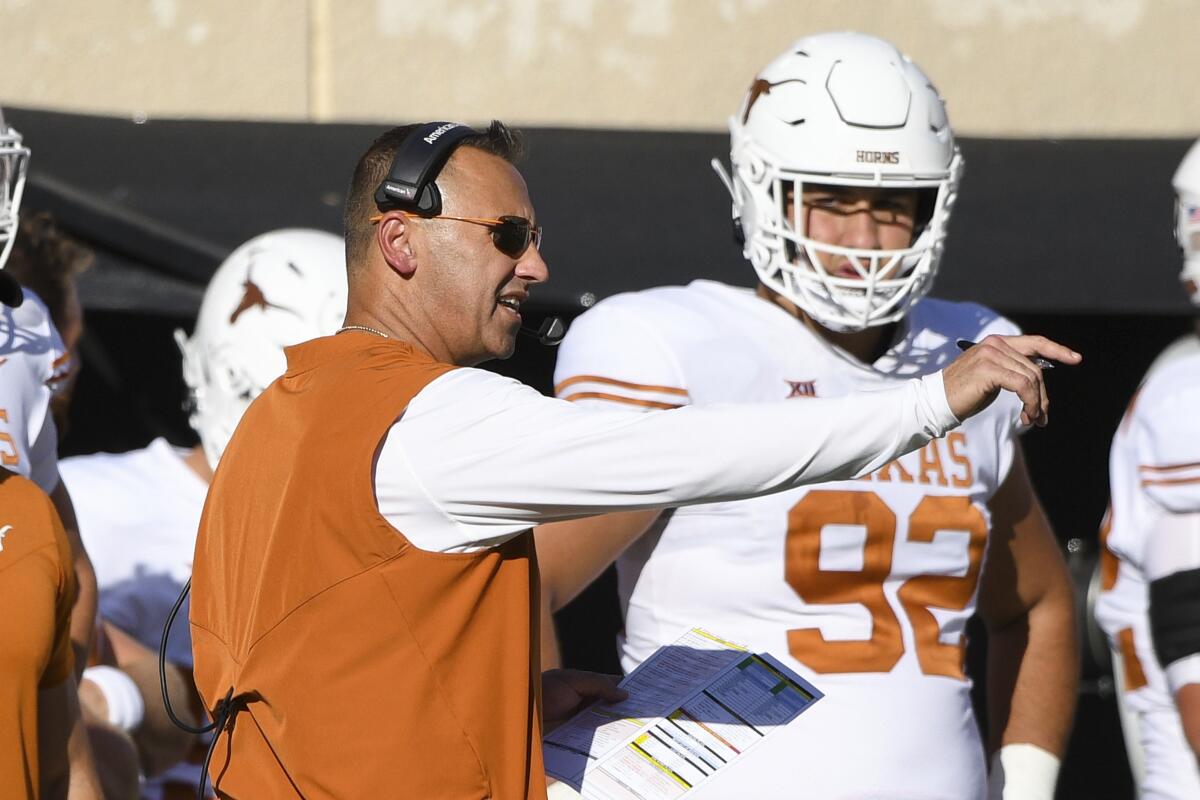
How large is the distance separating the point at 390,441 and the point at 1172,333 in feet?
11.2

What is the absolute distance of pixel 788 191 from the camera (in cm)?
290

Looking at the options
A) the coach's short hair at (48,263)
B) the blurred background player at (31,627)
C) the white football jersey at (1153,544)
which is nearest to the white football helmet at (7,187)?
the blurred background player at (31,627)

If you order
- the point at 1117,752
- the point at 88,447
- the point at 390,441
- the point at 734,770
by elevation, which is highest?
the point at 390,441

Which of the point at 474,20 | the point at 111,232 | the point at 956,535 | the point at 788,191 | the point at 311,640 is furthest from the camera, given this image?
the point at 474,20

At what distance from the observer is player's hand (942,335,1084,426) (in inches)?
69.1

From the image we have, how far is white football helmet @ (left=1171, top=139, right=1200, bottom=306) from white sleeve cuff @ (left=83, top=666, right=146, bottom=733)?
2.07 metres

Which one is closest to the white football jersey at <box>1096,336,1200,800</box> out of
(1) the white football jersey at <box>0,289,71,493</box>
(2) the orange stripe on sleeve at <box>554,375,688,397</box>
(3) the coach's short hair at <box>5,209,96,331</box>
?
(2) the orange stripe on sleeve at <box>554,375,688,397</box>

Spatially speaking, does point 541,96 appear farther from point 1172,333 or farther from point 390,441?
point 390,441

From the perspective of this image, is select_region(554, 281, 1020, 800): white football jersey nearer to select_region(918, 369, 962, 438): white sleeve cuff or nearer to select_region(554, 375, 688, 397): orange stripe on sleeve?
select_region(554, 375, 688, 397): orange stripe on sleeve

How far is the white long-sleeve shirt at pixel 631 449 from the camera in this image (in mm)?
1790

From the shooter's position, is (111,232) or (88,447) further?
(88,447)

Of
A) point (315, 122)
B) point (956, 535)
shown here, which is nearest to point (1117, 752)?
point (956, 535)

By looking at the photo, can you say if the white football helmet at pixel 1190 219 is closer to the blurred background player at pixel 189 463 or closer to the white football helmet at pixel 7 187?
the blurred background player at pixel 189 463

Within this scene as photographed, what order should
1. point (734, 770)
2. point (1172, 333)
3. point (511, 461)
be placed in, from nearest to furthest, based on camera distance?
point (511, 461) → point (734, 770) → point (1172, 333)
